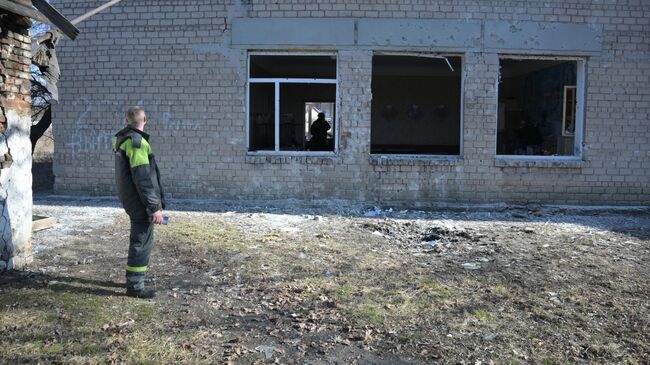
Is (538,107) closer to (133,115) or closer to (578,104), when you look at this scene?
(578,104)

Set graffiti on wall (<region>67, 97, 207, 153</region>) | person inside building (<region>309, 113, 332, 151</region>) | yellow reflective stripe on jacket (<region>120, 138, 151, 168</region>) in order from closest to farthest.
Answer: yellow reflective stripe on jacket (<region>120, 138, 151, 168</region>) < graffiti on wall (<region>67, 97, 207, 153</region>) < person inside building (<region>309, 113, 332, 151</region>)

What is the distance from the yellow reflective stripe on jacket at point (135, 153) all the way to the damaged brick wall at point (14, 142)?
1.54m

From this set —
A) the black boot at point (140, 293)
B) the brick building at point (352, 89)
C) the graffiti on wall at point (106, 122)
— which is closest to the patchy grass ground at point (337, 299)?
the black boot at point (140, 293)

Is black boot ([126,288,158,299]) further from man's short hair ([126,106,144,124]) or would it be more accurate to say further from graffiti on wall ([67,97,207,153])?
graffiti on wall ([67,97,207,153])

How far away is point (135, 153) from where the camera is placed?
16.2ft

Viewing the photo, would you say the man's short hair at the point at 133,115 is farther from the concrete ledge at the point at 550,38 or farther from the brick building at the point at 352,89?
the concrete ledge at the point at 550,38

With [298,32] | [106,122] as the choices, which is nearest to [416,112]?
[298,32]

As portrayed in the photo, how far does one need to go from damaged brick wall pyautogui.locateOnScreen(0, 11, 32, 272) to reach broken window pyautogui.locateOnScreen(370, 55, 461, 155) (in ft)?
47.7

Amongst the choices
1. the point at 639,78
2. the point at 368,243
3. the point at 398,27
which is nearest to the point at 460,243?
the point at 368,243

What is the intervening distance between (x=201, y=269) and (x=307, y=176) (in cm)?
474

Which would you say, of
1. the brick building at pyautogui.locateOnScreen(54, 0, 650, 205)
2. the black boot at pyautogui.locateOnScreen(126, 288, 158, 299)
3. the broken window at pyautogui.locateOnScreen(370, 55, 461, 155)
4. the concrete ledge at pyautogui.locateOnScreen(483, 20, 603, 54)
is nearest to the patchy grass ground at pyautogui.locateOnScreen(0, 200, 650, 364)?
the black boot at pyautogui.locateOnScreen(126, 288, 158, 299)

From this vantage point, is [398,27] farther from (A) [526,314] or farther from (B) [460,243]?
(A) [526,314]

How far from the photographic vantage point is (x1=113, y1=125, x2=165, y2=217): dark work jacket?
16.2 feet

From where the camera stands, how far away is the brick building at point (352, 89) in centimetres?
1051
